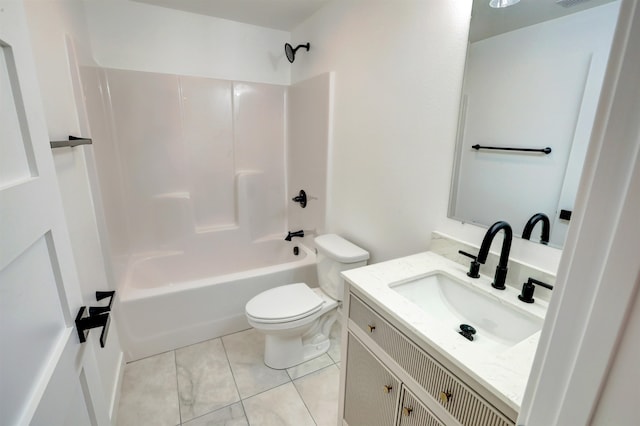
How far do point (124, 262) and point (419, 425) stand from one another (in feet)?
7.13

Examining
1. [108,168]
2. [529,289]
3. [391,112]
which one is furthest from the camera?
[108,168]

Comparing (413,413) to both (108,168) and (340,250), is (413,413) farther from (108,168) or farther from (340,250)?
(108,168)

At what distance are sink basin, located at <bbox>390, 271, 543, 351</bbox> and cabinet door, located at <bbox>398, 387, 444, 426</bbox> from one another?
254mm

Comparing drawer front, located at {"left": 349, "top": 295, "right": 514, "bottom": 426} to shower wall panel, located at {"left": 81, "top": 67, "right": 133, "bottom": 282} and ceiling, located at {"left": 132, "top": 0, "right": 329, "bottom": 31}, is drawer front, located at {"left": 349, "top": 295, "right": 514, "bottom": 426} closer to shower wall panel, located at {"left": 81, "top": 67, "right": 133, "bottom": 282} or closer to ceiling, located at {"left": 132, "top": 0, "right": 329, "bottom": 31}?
shower wall panel, located at {"left": 81, "top": 67, "right": 133, "bottom": 282}

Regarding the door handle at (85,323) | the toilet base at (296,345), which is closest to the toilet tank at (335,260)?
the toilet base at (296,345)

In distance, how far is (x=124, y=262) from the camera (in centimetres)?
211

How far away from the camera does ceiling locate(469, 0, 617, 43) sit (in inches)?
35.1

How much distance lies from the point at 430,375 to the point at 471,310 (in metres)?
0.38

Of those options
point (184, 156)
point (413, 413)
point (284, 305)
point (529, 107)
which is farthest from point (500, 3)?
point (184, 156)

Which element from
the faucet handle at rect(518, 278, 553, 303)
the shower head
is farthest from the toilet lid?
the shower head

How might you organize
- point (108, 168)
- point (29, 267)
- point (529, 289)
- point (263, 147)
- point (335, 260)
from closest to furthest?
1. point (29, 267)
2. point (529, 289)
3. point (335, 260)
4. point (108, 168)
5. point (263, 147)

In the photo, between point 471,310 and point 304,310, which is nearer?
point 471,310

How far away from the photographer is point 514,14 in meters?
1.03

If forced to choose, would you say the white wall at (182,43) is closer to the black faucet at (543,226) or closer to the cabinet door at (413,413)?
the black faucet at (543,226)
